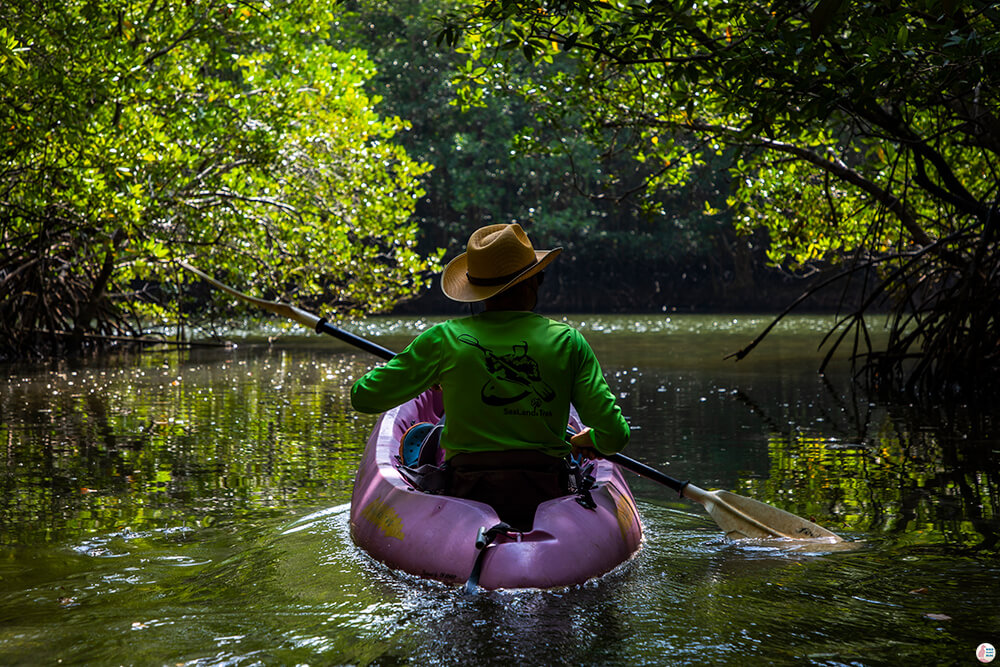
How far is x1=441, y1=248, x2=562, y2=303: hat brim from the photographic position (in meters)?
4.05

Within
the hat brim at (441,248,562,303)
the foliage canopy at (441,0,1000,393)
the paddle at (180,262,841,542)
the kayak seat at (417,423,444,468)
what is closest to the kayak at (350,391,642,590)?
the kayak seat at (417,423,444,468)

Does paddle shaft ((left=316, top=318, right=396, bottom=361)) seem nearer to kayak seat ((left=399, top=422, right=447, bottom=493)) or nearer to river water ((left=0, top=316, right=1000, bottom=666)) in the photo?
kayak seat ((left=399, top=422, right=447, bottom=493))

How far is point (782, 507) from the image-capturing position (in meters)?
5.43

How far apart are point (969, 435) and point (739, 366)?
19.0ft

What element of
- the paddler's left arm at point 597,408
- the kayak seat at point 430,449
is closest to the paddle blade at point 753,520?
the paddler's left arm at point 597,408

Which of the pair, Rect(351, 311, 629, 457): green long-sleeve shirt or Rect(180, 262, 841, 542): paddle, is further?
Rect(180, 262, 841, 542): paddle

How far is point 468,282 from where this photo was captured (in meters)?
4.22

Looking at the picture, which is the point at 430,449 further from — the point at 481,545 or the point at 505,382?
the point at 481,545

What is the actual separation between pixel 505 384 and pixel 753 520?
1.45 metres

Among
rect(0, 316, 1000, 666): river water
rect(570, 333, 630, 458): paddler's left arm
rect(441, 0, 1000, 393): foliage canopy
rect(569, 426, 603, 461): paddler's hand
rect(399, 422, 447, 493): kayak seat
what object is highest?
rect(441, 0, 1000, 393): foliage canopy

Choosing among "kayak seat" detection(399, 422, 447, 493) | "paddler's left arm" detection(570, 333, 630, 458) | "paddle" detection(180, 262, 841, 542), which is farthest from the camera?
"paddle" detection(180, 262, 841, 542)

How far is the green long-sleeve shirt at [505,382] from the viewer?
401 centimetres

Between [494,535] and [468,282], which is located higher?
[468,282]

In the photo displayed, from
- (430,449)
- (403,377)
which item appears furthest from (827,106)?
(403,377)
